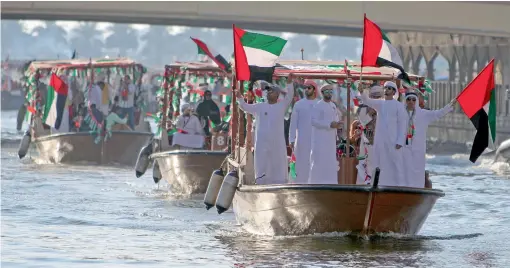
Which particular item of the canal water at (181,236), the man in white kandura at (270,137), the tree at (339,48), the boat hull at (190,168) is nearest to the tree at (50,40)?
the tree at (339,48)

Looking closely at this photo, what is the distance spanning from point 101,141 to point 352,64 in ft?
47.0

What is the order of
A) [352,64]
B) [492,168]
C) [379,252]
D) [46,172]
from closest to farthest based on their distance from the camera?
[379,252] < [352,64] < [46,172] < [492,168]

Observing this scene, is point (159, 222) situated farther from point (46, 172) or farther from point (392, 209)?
point (46, 172)

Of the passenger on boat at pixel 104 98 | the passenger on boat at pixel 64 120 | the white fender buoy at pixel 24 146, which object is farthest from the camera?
the white fender buoy at pixel 24 146

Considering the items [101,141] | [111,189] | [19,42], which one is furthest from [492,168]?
[19,42]

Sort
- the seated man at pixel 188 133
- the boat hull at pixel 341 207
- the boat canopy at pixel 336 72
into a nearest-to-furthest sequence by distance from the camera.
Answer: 1. the boat hull at pixel 341 207
2. the boat canopy at pixel 336 72
3. the seated man at pixel 188 133

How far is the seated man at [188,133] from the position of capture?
30.8 m

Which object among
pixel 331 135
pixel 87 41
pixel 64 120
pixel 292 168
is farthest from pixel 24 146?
pixel 87 41

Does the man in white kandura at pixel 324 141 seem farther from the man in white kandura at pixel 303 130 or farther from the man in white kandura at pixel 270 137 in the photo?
the man in white kandura at pixel 270 137

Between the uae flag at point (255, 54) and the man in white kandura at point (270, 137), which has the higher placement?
the uae flag at point (255, 54)

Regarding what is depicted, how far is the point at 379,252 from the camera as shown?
20562 mm

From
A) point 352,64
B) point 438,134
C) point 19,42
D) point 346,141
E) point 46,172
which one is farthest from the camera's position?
point 19,42

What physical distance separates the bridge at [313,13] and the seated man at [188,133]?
25700mm

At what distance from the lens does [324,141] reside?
2166 cm
